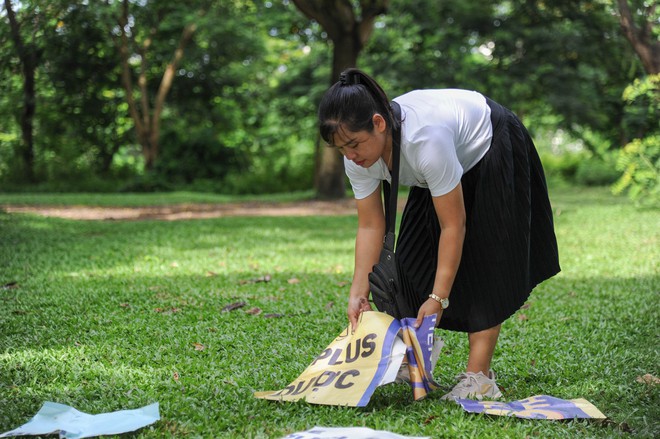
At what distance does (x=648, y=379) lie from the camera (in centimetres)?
338

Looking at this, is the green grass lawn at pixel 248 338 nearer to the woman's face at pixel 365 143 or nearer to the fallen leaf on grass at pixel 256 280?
the fallen leaf on grass at pixel 256 280

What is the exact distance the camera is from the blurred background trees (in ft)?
56.3

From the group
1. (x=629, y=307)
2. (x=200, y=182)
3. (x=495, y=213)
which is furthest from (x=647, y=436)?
(x=200, y=182)

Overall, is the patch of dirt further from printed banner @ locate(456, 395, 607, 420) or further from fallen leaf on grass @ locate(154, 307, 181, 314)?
printed banner @ locate(456, 395, 607, 420)

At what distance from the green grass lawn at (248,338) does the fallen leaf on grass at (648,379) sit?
0.16 feet

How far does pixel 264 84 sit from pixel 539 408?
23.2 metres

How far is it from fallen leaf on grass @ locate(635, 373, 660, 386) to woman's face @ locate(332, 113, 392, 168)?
1.69 meters

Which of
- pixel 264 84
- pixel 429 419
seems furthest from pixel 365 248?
pixel 264 84

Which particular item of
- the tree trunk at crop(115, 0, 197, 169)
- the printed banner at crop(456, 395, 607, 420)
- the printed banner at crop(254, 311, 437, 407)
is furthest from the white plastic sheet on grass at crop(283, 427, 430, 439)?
the tree trunk at crop(115, 0, 197, 169)

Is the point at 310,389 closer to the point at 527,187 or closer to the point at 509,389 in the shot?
the point at 509,389

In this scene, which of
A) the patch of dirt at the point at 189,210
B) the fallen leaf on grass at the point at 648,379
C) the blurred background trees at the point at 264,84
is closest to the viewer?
the fallen leaf on grass at the point at 648,379

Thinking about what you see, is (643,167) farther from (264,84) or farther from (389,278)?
(264,84)

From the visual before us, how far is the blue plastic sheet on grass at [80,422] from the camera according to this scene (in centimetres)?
254

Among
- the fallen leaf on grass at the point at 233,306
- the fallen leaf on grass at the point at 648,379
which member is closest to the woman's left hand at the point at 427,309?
the fallen leaf on grass at the point at 648,379
